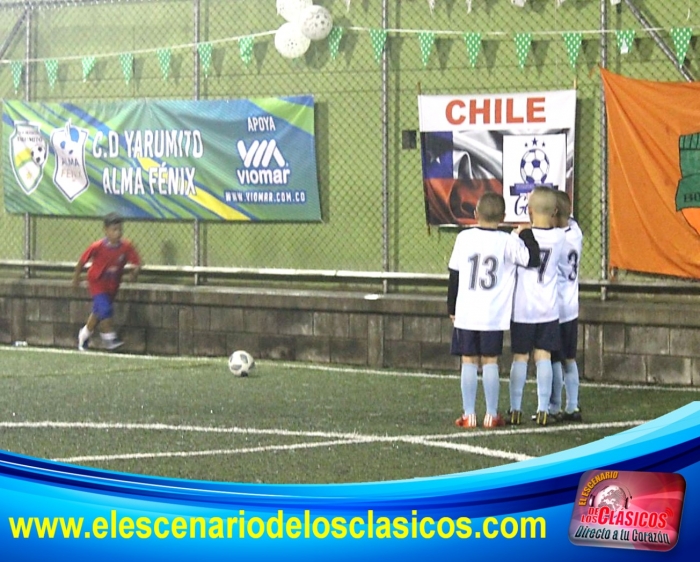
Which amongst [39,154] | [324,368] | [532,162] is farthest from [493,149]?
[39,154]

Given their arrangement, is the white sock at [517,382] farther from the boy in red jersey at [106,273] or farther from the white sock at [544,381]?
the boy in red jersey at [106,273]

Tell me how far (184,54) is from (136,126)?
3.10 ft

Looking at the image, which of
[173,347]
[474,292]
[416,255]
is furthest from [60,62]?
[474,292]

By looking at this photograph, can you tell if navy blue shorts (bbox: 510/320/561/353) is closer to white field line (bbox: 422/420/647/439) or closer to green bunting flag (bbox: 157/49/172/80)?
white field line (bbox: 422/420/647/439)

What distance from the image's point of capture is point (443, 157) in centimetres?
1288

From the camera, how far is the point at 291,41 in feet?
44.2

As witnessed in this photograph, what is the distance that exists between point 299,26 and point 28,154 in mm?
3870

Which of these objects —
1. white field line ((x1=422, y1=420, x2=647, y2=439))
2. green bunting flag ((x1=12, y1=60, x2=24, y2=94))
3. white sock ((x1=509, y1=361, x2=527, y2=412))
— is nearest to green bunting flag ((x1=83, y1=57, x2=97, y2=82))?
green bunting flag ((x1=12, y1=60, x2=24, y2=94))

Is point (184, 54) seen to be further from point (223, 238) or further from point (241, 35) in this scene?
point (223, 238)

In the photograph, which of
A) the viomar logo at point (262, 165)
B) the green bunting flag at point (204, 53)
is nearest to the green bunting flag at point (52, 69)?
the green bunting flag at point (204, 53)

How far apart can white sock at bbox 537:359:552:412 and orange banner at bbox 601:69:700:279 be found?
3.46 m

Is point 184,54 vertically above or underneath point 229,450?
above

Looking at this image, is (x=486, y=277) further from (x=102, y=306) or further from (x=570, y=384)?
(x=102, y=306)

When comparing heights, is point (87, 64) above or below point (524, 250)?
above
